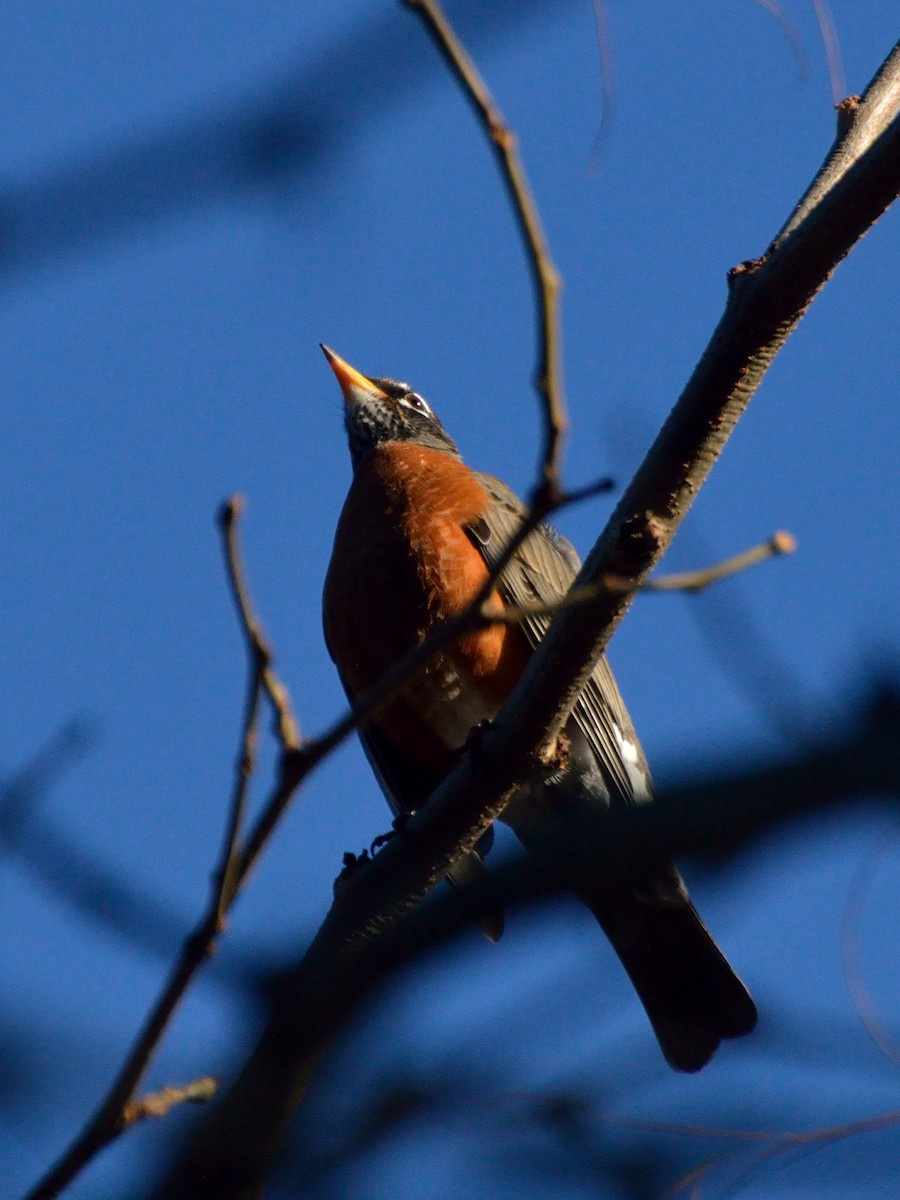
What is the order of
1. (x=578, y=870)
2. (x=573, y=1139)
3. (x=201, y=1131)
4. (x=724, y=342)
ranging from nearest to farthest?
(x=578, y=870) < (x=201, y=1131) < (x=573, y=1139) < (x=724, y=342)

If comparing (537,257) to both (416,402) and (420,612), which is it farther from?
(416,402)

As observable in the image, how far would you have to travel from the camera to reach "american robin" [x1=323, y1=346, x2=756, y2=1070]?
6.70 meters

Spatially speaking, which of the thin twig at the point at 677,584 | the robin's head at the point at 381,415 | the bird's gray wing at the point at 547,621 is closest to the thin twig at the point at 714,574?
the thin twig at the point at 677,584

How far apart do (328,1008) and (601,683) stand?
5.38m

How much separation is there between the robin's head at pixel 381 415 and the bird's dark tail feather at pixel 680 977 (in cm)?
370

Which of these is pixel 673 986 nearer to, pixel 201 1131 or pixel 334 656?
pixel 334 656

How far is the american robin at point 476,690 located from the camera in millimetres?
6695

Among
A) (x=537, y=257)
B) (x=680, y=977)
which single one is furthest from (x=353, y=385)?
(x=537, y=257)

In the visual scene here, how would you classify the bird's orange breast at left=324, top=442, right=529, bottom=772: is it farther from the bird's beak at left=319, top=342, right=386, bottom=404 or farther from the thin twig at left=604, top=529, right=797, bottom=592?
the thin twig at left=604, top=529, right=797, bottom=592

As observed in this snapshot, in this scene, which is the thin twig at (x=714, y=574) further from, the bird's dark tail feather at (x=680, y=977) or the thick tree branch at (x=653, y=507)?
the bird's dark tail feather at (x=680, y=977)

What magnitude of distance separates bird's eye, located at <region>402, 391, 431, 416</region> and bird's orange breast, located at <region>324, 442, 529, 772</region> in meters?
2.27

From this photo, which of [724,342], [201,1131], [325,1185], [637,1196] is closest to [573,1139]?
[637,1196]

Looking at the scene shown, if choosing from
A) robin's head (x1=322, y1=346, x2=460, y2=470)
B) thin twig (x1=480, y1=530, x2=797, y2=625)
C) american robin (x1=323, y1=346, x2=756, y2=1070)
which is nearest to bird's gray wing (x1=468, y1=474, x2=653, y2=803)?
american robin (x1=323, y1=346, x2=756, y2=1070)

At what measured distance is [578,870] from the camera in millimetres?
1574
